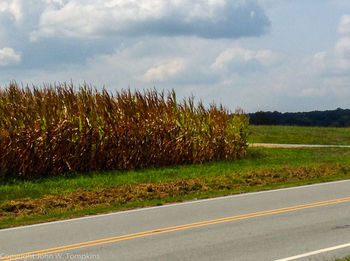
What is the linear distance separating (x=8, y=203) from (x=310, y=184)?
30.5 feet

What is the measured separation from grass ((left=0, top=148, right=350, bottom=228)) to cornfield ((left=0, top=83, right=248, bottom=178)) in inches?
31.1

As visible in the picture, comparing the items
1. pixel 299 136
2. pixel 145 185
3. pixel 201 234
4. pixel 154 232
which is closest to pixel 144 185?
pixel 145 185

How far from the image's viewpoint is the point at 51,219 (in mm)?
11836

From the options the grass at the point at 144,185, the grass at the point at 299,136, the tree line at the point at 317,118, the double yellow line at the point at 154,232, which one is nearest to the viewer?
the double yellow line at the point at 154,232

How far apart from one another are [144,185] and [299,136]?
25463mm

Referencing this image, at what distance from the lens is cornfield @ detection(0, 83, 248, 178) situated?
19047mm

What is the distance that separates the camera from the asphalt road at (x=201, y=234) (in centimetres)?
823

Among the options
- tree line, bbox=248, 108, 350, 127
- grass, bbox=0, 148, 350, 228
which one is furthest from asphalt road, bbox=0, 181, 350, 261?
tree line, bbox=248, 108, 350, 127

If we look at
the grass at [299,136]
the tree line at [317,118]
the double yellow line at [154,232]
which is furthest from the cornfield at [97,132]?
the tree line at [317,118]

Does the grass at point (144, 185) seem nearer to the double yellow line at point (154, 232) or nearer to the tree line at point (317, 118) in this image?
the double yellow line at point (154, 232)

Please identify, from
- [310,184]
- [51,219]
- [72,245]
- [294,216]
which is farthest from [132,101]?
[72,245]

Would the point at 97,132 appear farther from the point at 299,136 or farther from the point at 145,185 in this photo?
the point at 299,136

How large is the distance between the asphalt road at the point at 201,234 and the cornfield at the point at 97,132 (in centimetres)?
771

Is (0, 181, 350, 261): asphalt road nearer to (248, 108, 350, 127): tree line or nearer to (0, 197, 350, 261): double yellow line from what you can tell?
(0, 197, 350, 261): double yellow line
